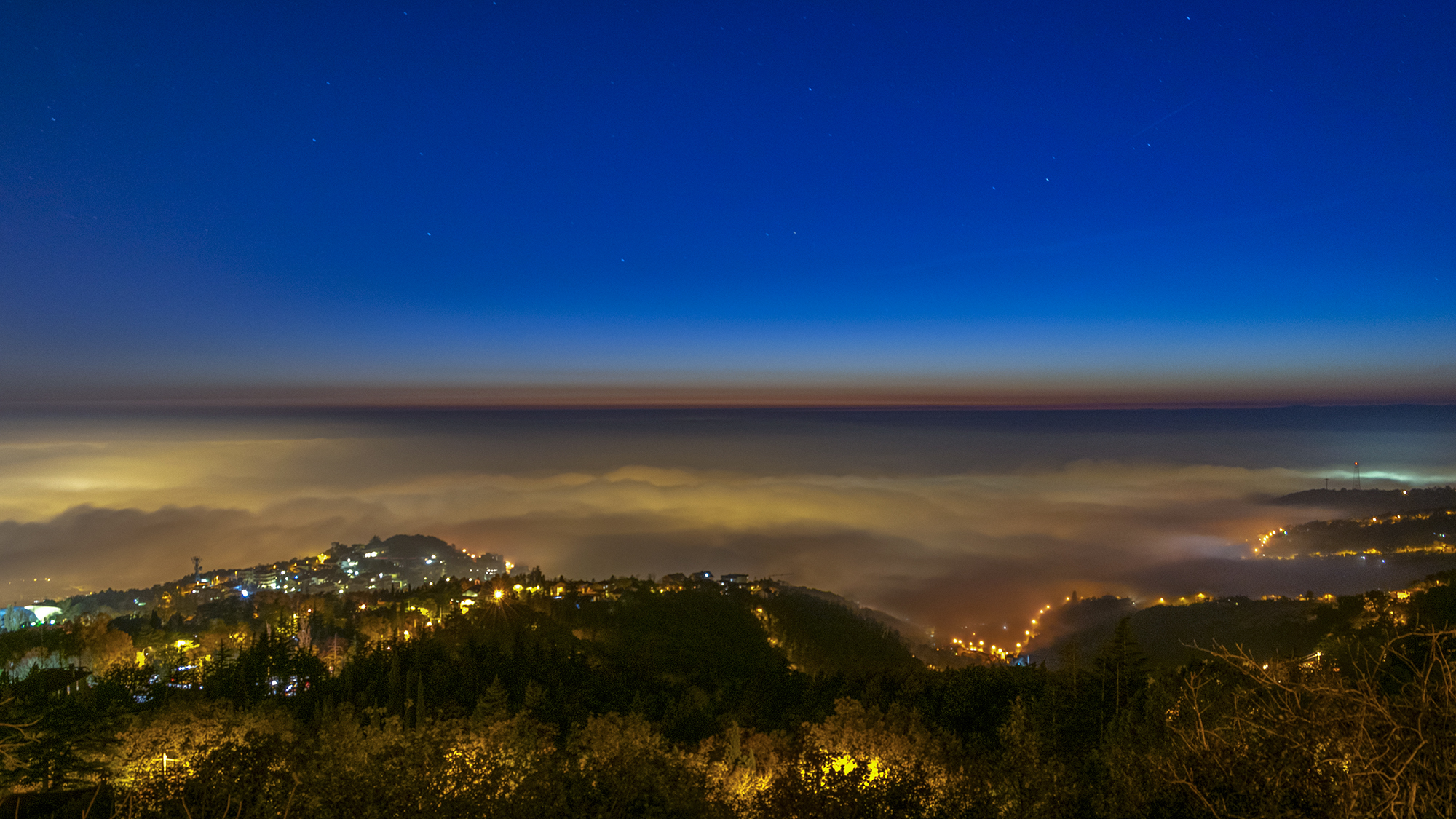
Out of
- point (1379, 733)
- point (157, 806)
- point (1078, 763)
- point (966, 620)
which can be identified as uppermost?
point (1379, 733)

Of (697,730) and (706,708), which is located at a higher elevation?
(697,730)

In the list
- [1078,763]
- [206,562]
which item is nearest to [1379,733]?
[1078,763]

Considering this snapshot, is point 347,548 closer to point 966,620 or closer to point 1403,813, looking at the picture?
point 966,620

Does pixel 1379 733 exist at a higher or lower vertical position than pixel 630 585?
higher

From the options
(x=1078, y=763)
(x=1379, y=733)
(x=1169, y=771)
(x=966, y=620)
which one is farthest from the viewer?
(x=966, y=620)

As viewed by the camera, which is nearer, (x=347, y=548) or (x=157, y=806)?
(x=157, y=806)

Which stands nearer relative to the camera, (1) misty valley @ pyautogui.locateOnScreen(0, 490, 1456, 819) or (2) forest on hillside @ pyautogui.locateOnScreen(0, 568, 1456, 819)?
(2) forest on hillside @ pyautogui.locateOnScreen(0, 568, 1456, 819)

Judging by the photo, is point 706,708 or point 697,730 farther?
point 706,708

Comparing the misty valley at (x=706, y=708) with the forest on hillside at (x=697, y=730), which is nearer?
the forest on hillside at (x=697, y=730)
